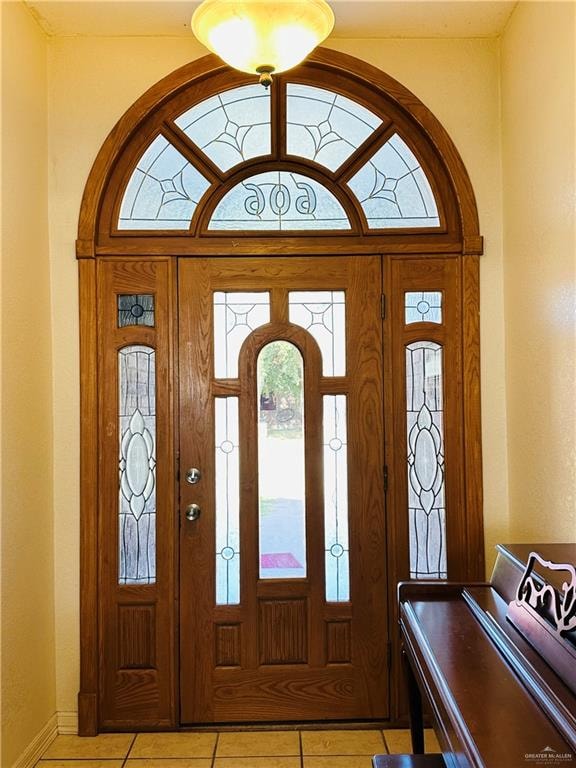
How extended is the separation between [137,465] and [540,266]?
6.17ft

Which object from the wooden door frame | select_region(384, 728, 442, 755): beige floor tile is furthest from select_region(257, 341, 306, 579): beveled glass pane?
select_region(384, 728, 442, 755): beige floor tile

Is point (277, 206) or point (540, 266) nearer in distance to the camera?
point (540, 266)

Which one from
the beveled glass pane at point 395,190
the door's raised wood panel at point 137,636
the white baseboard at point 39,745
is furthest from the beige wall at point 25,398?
the beveled glass pane at point 395,190

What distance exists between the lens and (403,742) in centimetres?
298

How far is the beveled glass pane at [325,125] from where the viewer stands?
324cm

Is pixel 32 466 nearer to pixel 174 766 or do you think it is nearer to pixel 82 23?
pixel 174 766

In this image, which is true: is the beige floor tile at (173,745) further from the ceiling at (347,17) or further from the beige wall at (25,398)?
the ceiling at (347,17)

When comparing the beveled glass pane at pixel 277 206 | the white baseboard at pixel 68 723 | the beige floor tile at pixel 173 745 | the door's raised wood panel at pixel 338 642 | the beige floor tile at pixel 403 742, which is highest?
the beveled glass pane at pixel 277 206

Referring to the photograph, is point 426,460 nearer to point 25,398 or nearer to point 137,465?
point 137,465

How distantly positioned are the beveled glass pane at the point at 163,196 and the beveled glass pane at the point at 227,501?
85 centimetres

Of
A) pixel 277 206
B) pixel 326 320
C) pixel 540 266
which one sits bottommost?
pixel 326 320

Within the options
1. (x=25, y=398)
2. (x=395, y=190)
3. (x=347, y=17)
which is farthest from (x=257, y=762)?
(x=347, y=17)

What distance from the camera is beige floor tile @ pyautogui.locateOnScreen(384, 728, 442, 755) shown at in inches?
115

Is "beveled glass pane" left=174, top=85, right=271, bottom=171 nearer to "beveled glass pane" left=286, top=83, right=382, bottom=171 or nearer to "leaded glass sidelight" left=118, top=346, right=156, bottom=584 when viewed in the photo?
"beveled glass pane" left=286, top=83, right=382, bottom=171
